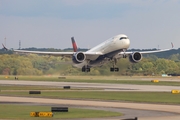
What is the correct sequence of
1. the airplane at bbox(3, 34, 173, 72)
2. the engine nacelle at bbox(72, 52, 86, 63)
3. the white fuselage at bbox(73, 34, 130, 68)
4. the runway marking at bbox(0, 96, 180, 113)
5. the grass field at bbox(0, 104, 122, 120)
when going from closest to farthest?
the grass field at bbox(0, 104, 122, 120) → the runway marking at bbox(0, 96, 180, 113) → the white fuselage at bbox(73, 34, 130, 68) → the airplane at bbox(3, 34, 173, 72) → the engine nacelle at bbox(72, 52, 86, 63)

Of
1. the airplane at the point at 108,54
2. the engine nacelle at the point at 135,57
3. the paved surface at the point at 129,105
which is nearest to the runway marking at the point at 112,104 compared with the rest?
the paved surface at the point at 129,105

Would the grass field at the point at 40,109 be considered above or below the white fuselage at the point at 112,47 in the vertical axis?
below

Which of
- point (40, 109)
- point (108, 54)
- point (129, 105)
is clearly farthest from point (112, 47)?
point (40, 109)

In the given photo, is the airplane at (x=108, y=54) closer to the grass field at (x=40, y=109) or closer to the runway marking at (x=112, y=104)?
the runway marking at (x=112, y=104)

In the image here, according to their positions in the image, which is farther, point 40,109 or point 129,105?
point 129,105

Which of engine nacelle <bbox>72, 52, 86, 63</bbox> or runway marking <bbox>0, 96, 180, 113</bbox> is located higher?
engine nacelle <bbox>72, 52, 86, 63</bbox>

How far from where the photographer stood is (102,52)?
88750 mm

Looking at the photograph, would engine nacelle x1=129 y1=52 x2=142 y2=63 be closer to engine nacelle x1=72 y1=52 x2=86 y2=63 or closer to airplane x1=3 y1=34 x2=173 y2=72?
airplane x1=3 y1=34 x2=173 y2=72

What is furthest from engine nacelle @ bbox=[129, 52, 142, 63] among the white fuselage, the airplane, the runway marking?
the runway marking

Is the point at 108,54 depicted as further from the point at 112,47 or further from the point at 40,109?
the point at 40,109

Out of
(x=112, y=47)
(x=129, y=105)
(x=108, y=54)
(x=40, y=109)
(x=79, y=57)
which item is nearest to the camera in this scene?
(x=40, y=109)

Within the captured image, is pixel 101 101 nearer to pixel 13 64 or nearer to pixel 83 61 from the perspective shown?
pixel 83 61

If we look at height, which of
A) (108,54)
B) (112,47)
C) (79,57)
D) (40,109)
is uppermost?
(112,47)

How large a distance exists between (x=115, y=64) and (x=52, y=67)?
26699 millimetres
